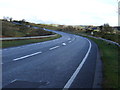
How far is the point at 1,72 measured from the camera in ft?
22.5

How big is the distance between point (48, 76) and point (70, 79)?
0.92 meters

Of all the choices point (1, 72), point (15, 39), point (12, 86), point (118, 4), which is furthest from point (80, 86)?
point (15, 39)

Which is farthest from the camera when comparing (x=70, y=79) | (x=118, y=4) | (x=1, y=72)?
(x=118, y=4)

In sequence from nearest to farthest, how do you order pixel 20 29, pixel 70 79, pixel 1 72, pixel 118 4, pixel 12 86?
pixel 12 86
pixel 70 79
pixel 1 72
pixel 118 4
pixel 20 29

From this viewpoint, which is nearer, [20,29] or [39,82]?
[39,82]

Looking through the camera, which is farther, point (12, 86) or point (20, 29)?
point (20, 29)

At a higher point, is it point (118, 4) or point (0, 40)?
point (118, 4)

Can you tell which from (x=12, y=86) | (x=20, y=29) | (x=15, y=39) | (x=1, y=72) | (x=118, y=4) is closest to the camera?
(x=12, y=86)

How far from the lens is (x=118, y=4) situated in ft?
63.8

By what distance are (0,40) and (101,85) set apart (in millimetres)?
18772

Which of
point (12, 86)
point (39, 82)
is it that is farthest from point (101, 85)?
point (12, 86)

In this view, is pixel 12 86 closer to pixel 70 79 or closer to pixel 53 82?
pixel 53 82

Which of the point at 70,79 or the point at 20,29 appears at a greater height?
the point at 20,29

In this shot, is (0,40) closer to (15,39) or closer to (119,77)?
(15,39)
